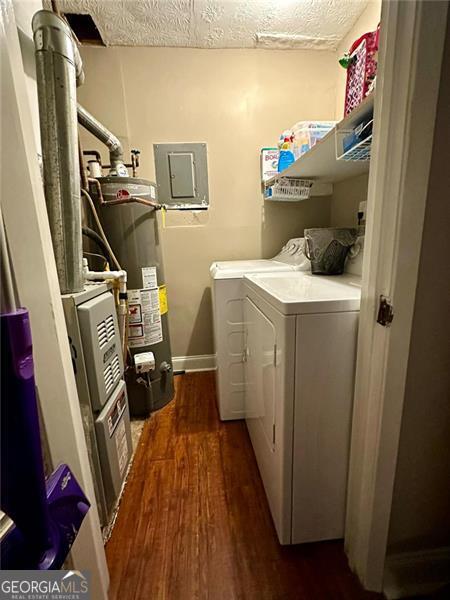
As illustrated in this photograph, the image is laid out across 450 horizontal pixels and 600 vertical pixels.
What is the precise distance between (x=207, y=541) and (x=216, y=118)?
8.27 feet

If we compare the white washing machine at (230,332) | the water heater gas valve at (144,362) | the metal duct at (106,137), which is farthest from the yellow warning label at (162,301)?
the metal duct at (106,137)

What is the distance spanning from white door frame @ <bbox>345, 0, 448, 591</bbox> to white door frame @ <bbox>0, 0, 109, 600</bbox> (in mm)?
805

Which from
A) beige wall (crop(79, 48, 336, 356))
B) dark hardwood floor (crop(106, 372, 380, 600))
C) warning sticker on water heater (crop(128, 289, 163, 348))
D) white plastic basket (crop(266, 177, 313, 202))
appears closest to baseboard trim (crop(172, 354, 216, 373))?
beige wall (crop(79, 48, 336, 356))

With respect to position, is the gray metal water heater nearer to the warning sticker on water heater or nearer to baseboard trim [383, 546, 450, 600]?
the warning sticker on water heater

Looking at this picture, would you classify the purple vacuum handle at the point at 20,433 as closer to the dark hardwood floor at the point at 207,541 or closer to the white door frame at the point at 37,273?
the white door frame at the point at 37,273

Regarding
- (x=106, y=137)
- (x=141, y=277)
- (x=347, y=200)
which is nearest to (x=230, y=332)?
(x=141, y=277)

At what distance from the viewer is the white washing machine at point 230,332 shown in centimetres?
149

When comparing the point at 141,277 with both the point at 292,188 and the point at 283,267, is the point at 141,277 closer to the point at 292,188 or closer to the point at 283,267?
the point at 283,267

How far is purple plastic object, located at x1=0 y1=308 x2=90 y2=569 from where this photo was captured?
0.35 metres

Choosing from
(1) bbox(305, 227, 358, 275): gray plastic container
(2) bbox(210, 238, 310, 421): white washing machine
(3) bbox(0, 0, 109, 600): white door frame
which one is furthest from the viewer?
(2) bbox(210, 238, 310, 421): white washing machine

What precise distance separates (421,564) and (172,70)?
116 inches

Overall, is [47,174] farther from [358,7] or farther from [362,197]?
[358,7]

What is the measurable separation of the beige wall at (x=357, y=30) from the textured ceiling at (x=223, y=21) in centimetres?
4

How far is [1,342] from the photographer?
0.34 meters
